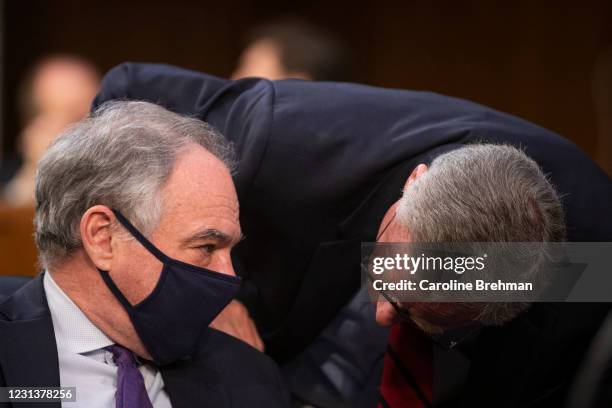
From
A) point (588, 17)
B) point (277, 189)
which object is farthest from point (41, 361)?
point (588, 17)

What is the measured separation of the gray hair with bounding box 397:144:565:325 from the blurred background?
5.16 ft

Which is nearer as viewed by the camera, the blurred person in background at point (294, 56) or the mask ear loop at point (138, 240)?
the mask ear loop at point (138, 240)

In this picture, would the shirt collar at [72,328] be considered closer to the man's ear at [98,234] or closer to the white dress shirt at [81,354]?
the white dress shirt at [81,354]

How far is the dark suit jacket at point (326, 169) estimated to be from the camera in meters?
2.26

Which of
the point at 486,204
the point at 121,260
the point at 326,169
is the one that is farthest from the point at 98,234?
the point at 486,204

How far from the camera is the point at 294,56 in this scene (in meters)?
3.51

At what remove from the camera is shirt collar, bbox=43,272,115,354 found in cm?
188

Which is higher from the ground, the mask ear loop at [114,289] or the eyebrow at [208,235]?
the eyebrow at [208,235]

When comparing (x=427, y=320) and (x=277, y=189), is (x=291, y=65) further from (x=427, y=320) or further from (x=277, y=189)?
(x=427, y=320)

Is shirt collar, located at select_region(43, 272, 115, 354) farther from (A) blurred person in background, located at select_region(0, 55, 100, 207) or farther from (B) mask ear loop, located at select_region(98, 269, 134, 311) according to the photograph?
(A) blurred person in background, located at select_region(0, 55, 100, 207)

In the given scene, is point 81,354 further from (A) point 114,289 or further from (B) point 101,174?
(B) point 101,174

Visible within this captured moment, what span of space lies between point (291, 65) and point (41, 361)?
1.94 m

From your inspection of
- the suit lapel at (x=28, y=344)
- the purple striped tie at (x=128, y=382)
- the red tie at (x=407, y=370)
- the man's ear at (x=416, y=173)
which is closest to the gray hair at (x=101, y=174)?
the suit lapel at (x=28, y=344)

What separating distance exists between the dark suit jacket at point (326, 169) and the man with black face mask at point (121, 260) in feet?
1.16
